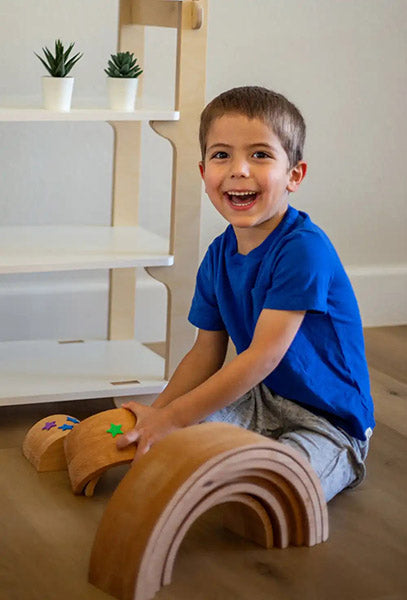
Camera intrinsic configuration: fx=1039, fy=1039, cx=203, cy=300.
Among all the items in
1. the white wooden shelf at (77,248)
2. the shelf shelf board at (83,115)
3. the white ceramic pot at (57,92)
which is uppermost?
the white ceramic pot at (57,92)

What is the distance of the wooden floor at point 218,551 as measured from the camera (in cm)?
132

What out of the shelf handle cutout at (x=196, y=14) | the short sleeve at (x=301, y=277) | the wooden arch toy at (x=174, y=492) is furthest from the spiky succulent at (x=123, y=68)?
the wooden arch toy at (x=174, y=492)

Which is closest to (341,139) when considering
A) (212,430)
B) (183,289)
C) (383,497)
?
(183,289)

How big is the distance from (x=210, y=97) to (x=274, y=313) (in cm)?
104

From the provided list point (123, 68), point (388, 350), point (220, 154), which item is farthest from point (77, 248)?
point (388, 350)

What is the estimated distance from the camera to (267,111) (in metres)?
1.60

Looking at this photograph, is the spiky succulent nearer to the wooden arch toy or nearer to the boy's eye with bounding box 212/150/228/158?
the boy's eye with bounding box 212/150/228/158

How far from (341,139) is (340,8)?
32 cm

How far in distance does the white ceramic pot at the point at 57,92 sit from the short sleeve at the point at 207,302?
0.37 meters

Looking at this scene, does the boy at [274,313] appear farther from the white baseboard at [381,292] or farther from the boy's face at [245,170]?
the white baseboard at [381,292]

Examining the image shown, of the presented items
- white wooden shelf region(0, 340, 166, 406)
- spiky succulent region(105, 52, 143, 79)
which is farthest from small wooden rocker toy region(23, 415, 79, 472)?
spiky succulent region(105, 52, 143, 79)

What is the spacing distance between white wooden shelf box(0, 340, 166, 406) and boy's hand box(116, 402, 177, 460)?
31 cm

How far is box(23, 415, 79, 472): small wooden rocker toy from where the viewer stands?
1697mm

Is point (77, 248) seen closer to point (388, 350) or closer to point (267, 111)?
point (267, 111)
